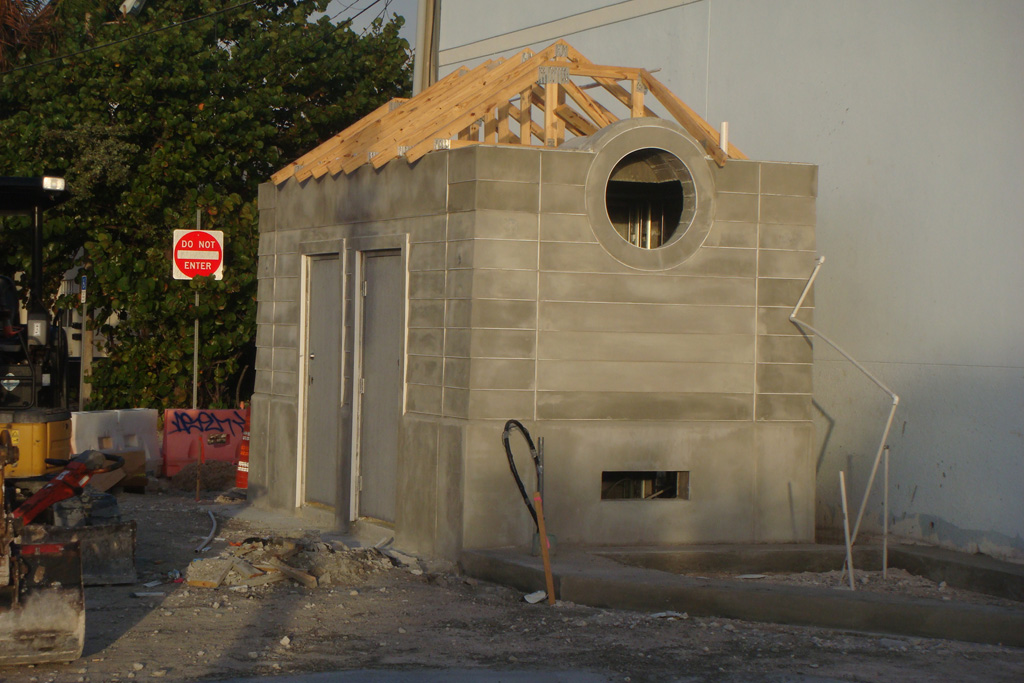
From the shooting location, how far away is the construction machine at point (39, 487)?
675 centimetres

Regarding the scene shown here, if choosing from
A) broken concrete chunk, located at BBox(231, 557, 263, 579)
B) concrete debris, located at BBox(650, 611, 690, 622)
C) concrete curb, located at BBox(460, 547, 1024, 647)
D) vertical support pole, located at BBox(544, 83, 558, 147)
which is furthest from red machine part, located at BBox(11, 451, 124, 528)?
vertical support pole, located at BBox(544, 83, 558, 147)

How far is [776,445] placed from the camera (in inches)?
427

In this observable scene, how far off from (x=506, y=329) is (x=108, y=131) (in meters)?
11.9

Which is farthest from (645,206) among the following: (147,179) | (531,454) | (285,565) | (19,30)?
(19,30)

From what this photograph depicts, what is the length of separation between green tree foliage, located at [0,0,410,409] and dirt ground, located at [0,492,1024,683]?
1053cm

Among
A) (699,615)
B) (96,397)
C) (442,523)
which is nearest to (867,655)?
(699,615)

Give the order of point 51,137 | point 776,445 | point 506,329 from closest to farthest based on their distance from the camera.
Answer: point 506,329
point 776,445
point 51,137

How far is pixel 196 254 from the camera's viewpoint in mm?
17469

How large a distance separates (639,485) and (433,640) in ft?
11.2

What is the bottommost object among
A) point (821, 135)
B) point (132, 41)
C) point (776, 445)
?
point (776, 445)

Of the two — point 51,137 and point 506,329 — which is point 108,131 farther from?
point 506,329

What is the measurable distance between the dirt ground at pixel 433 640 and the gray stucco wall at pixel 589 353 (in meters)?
1.21

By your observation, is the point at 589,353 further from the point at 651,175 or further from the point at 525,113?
the point at 525,113

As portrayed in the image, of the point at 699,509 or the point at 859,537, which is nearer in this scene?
the point at 699,509
